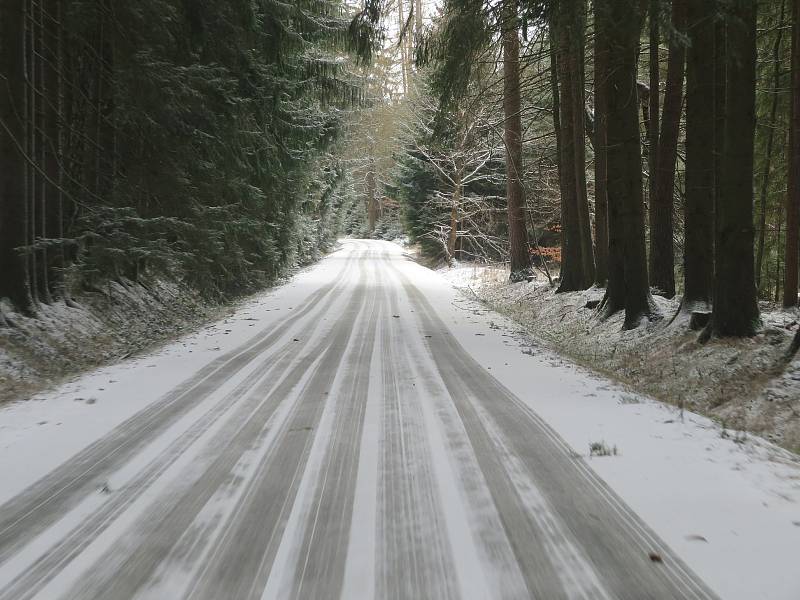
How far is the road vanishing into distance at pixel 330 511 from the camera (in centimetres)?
220

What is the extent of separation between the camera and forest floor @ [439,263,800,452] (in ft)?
17.6

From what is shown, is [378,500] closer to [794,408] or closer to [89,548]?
[89,548]

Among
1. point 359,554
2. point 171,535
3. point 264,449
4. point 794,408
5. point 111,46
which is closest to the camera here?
point 359,554

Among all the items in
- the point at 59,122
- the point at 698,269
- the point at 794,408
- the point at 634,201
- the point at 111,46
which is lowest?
the point at 794,408

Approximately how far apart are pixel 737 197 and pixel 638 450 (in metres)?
4.79

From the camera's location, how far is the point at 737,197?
670 cm

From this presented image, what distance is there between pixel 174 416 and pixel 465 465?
2670 millimetres

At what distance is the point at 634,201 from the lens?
30.7ft

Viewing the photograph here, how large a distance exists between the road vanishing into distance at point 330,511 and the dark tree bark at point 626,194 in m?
5.36

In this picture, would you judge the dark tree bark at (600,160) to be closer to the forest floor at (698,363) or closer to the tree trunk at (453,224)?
the forest floor at (698,363)

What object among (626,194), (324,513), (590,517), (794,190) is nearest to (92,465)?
(324,513)

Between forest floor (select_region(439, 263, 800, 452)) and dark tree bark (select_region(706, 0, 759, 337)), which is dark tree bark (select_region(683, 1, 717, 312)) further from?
dark tree bark (select_region(706, 0, 759, 337))

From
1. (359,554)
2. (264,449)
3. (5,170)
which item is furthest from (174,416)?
(5,170)

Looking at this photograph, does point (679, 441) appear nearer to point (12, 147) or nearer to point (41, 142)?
point (12, 147)
